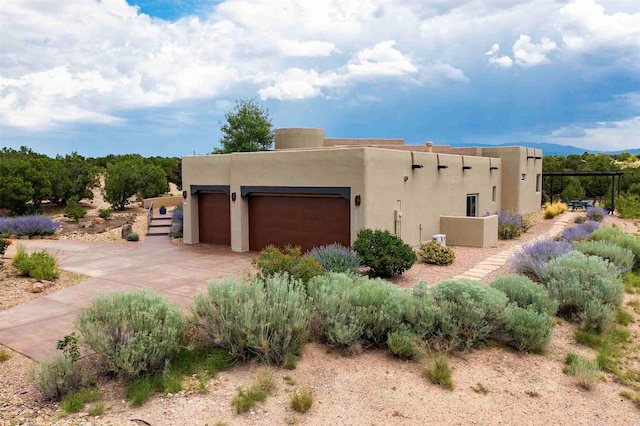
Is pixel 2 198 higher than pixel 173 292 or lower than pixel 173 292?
higher

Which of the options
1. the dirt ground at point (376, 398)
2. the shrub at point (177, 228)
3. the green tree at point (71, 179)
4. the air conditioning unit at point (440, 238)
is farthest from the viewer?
the green tree at point (71, 179)

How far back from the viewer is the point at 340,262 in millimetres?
11836

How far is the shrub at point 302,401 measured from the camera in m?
5.93

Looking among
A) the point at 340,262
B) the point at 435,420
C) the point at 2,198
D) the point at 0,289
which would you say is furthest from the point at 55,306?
the point at 2,198

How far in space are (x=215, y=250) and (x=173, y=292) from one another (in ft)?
21.9

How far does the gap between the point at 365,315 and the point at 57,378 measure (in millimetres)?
4432

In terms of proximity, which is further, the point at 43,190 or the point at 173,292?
the point at 43,190

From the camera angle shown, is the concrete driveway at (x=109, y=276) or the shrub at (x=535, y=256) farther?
the shrub at (x=535, y=256)

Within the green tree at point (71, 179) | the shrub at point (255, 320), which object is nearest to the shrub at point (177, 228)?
the green tree at point (71, 179)

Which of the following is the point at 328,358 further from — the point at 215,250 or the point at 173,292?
the point at 215,250

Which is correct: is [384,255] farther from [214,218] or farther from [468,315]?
[214,218]

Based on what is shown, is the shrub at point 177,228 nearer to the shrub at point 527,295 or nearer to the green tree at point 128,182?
the green tree at point 128,182

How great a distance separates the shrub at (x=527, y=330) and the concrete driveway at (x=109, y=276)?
602cm

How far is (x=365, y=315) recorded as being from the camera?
25.4ft
